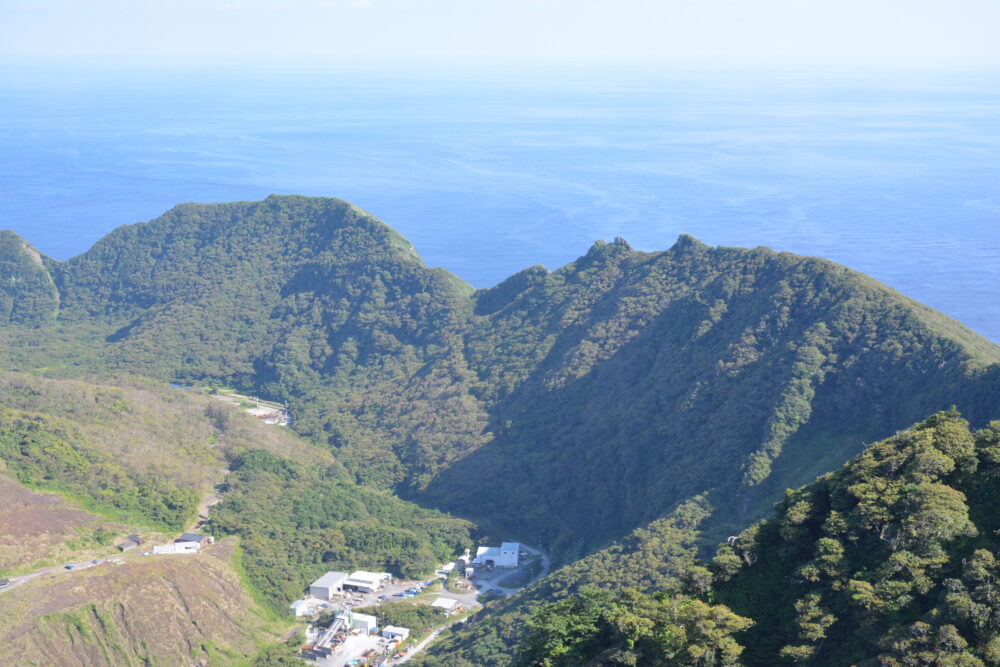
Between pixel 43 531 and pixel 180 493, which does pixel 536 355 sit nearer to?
pixel 180 493

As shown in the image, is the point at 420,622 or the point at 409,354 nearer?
the point at 420,622

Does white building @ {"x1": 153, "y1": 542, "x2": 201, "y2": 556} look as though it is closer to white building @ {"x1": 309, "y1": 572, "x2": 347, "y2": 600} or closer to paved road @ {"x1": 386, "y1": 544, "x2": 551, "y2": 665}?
white building @ {"x1": 309, "y1": 572, "x2": 347, "y2": 600}

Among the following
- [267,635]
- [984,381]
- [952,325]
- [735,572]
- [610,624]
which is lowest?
[267,635]

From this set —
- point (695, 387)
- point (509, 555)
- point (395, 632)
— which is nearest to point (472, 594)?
point (509, 555)

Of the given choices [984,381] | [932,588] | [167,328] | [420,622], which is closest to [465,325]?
[167,328]

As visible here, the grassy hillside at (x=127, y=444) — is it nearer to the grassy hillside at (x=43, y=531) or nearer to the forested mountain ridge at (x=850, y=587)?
the grassy hillside at (x=43, y=531)

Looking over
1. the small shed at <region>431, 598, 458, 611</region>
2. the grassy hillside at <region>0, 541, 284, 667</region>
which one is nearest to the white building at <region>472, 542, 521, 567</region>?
the small shed at <region>431, 598, 458, 611</region>

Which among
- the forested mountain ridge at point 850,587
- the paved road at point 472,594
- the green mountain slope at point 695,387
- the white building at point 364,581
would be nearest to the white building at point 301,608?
the white building at point 364,581

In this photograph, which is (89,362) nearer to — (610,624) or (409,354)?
(409,354)
